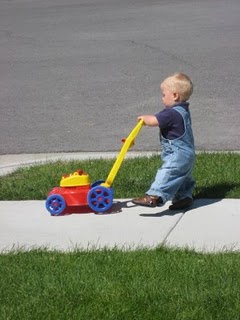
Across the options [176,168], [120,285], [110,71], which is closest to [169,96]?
[176,168]

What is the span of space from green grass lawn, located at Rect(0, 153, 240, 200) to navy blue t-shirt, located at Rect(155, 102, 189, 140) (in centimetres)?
64

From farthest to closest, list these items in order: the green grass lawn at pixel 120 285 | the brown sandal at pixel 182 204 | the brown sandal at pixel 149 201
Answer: the brown sandal at pixel 182 204, the brown sandal at pixel 149 201, the green grass lawn at pixel 120 285

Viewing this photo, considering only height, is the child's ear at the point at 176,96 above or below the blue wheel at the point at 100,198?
above

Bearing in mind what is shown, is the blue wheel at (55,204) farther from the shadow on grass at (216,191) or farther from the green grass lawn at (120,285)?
the shadow on grass at (216,191)

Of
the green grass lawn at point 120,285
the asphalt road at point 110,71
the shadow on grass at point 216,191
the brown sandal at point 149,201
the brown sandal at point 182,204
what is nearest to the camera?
the green grass lawn at point 120,285

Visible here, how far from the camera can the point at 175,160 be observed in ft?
22.9

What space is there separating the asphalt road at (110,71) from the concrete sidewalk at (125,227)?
2053 mm

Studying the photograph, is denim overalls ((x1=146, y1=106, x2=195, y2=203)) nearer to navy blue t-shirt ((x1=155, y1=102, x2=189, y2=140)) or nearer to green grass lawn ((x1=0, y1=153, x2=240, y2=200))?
navy blue t-shirt ((x1=155, y1=102, x2=189, y2=140))

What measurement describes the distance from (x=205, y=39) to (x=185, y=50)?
1254 mm

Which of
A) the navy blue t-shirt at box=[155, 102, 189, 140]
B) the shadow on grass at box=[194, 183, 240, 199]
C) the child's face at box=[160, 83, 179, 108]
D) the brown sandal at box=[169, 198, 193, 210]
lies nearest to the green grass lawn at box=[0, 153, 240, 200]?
the shadow on grass at box=[194, 183, 240, 199]

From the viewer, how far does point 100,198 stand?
22.9ft

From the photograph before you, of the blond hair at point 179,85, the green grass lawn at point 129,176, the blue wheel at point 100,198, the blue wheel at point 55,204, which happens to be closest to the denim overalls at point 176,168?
the blond hair at point 179,85

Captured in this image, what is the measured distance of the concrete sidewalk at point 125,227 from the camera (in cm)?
626

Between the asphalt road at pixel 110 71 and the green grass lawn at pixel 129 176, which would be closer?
the green grass lawn at pixel 129 176
